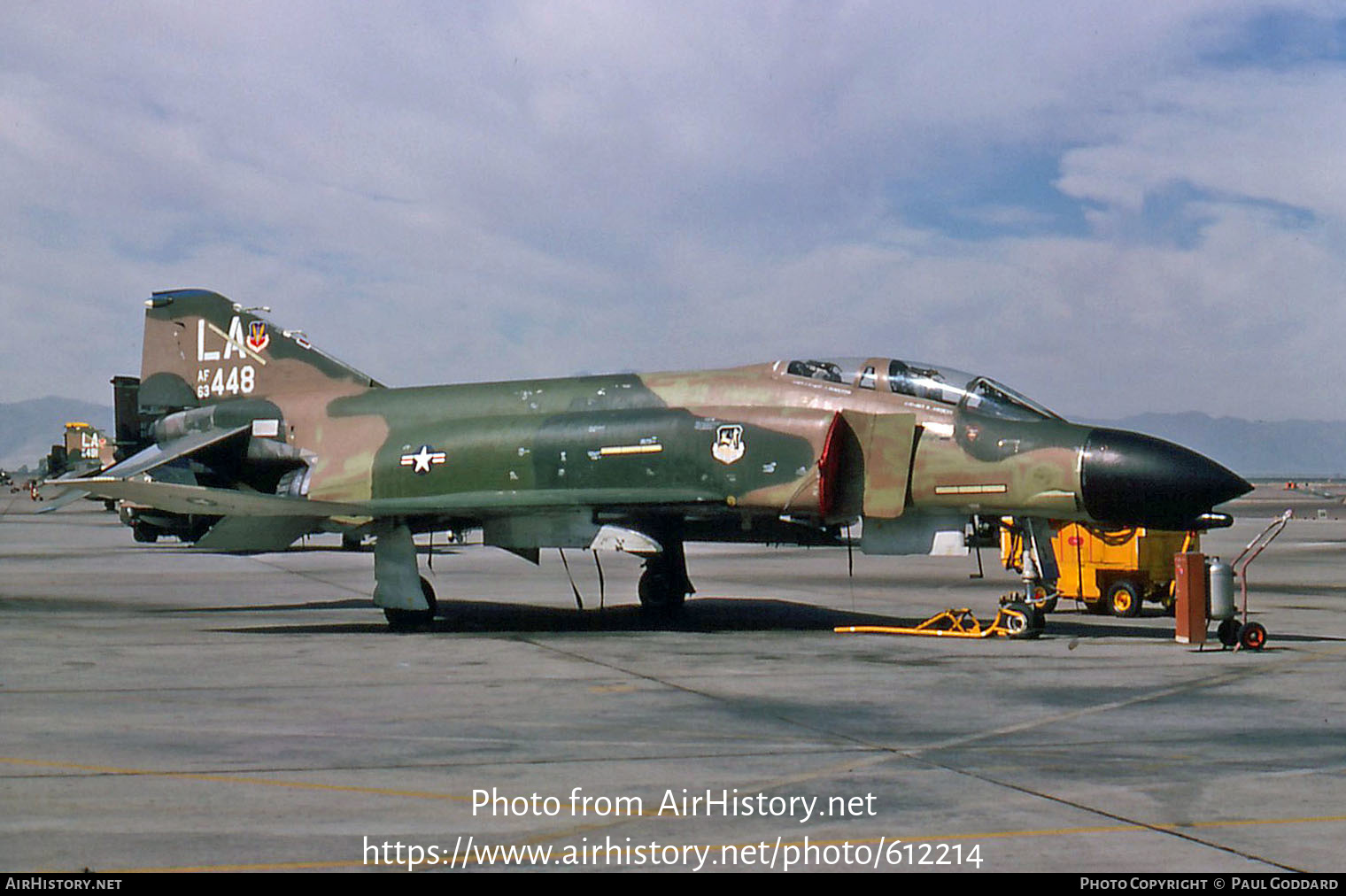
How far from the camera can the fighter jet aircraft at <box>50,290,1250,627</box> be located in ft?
43.4

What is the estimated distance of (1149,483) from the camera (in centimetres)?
1255

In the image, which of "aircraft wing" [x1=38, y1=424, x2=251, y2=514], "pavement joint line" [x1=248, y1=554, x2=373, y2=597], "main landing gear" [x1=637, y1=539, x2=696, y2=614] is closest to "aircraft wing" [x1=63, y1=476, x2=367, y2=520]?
"aircraft wing" [x1=38, y1=424, x2=251, y2=514]

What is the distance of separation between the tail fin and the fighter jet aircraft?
629 mm

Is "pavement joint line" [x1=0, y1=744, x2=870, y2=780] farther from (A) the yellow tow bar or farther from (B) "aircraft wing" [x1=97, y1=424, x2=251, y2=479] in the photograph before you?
(B) "aircraft wing" [x1=97, y1=424, x2=251, y2=479]

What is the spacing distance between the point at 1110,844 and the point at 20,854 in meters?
4.80

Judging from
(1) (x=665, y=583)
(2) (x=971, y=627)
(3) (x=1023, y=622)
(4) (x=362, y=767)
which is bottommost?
(4) (x=362, y=767)

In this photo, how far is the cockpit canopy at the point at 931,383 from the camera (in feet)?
45.8

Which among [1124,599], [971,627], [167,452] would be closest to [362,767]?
[971,627]

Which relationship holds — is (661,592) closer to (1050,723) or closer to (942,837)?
(1050,723)

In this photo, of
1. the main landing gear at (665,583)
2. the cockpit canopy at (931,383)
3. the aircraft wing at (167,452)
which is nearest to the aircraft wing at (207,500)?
the aircraft wing at (167,452)

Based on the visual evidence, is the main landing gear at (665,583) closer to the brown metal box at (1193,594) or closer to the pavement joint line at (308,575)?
the pavement joint line at (308,575)

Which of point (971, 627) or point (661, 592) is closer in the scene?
point (971, 627)

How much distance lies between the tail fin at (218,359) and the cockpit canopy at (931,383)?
7.85 meters

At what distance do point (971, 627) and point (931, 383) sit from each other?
114 inches
